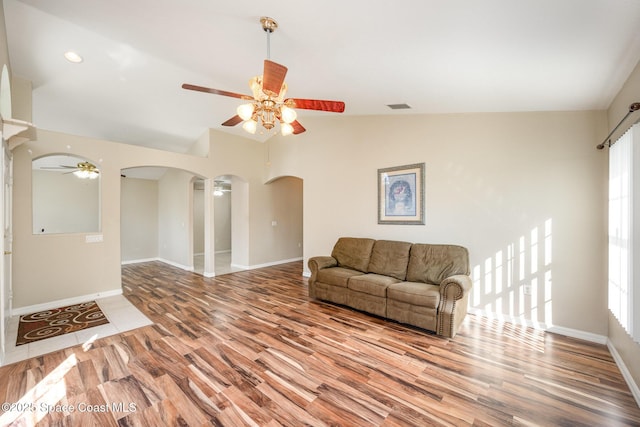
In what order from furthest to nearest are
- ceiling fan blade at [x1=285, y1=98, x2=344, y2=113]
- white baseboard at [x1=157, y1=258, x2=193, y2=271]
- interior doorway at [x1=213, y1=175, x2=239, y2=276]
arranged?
interior doorway at [x1=213, y1=175, x2=239, y2=276] < white baseboard at [x1=157, y1=258, x2=193, y2=271] < ceiling fan blade at [x1=285, y1=98, x2=344, y2=113]

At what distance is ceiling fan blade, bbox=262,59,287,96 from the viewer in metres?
1.99

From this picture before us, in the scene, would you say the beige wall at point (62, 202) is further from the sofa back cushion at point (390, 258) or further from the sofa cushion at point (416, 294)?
the sofa cushion at point (416, 294)

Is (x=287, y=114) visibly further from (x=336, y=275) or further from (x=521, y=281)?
→ (x=521, y=281)

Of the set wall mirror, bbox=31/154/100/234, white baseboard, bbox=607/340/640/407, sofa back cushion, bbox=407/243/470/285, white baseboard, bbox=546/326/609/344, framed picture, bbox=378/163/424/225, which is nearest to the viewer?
white baseboard, bbox=607/340/640/407

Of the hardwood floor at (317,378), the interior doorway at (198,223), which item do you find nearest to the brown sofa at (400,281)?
the hardwood floor at (317,378)

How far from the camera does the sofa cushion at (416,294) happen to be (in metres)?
3.03

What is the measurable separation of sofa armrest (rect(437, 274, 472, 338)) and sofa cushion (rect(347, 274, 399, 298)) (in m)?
0.70

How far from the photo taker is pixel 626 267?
2.00 metres

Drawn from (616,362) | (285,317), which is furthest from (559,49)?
(285,317)

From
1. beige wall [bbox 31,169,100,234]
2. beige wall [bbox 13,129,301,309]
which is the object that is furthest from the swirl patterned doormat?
beige wall [bbox 31,169,100,234]

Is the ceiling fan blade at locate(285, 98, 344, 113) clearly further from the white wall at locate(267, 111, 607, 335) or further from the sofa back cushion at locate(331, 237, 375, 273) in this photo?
the sofa back cushion at locate(331, 237, 375, 273)

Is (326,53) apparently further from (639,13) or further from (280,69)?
(639,13)

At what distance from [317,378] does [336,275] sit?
1.80 meters

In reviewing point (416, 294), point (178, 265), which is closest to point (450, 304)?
point (416, 294)
